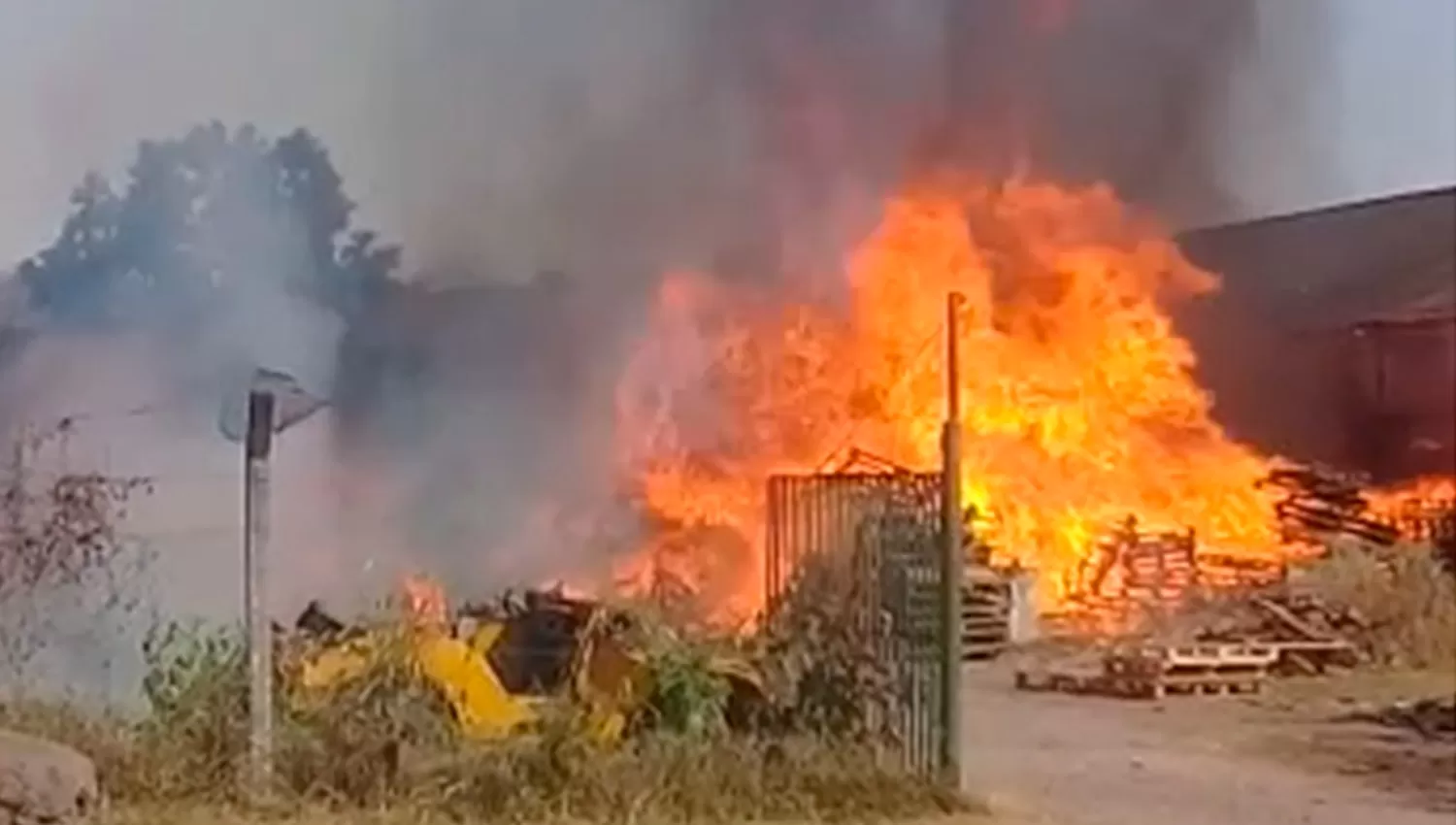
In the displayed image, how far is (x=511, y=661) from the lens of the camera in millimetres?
3127

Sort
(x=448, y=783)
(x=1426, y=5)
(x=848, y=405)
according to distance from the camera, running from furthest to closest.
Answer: (x=1426, y=5), (x=848, y=405), (x=448, y=783)

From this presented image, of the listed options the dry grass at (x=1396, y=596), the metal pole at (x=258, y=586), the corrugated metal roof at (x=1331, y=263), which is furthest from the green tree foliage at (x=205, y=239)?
the dry grass at (x=1396, y=596)

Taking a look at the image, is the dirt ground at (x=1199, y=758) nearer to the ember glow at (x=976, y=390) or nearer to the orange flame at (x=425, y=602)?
the ember glow at (x=976, y=390)

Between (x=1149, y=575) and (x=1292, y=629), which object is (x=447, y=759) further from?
(x=1292, y=629)

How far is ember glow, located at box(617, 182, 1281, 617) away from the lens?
10.5 ft

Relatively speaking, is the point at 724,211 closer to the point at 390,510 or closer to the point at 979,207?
the point at 979,207

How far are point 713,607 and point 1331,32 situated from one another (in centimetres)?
122

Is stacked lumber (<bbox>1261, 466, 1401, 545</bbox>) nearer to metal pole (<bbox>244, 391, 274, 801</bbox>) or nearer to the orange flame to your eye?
the orange flame

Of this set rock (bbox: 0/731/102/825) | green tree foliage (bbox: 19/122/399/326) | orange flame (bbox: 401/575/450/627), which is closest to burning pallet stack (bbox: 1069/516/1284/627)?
orange flame (bbox: 401/575/450/627)

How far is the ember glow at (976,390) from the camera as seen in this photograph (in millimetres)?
3215

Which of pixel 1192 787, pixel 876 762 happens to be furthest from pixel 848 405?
pixel 1192 787

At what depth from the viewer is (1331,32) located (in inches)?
136

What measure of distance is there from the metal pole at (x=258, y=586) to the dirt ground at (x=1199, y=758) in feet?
3.02

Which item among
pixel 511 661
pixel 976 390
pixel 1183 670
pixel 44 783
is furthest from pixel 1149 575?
pixel 44 783
